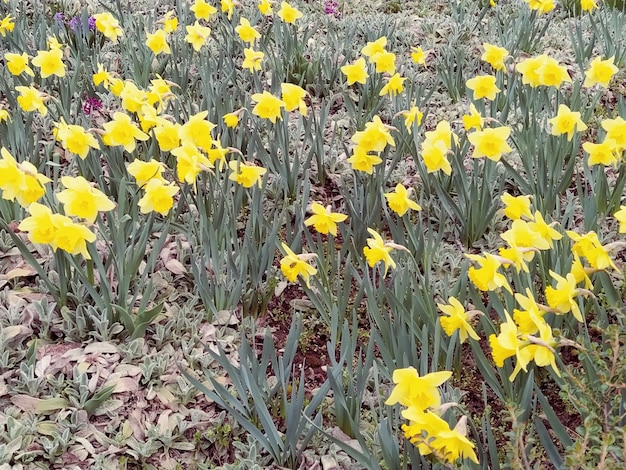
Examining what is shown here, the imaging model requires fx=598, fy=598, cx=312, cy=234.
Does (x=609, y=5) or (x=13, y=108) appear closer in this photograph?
(x=13, y=108)

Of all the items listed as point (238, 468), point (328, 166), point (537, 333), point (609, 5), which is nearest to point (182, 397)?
point (238, 468)

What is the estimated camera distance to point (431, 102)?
13.1ft

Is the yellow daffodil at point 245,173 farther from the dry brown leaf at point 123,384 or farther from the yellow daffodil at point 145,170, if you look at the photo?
the dry brown leaf at point 123,384

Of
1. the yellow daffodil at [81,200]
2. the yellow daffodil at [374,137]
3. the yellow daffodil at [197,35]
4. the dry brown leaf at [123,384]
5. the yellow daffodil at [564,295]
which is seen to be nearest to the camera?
the yellow daffodil at [564,295]

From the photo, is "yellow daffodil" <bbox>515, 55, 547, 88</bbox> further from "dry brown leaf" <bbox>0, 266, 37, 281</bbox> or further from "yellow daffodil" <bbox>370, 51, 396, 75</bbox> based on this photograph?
"dry brown leaf" <bbox>0, 266, 37, 281</bbox>

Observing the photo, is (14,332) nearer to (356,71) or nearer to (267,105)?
(267,105)

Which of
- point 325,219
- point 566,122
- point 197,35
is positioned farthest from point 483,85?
point 197,35

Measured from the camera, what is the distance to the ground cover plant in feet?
5.14

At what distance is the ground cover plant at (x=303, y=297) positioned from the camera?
5.14ft

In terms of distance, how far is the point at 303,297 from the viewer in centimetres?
243

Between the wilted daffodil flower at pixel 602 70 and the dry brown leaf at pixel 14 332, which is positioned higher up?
the wilted daffodil flower at pixel 602 70

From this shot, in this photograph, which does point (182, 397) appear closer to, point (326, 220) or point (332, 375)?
point (332, 375)

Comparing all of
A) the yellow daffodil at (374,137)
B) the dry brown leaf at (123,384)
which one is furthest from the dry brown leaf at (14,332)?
the yellow daffodil at (374,137)

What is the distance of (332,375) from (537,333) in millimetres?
543
